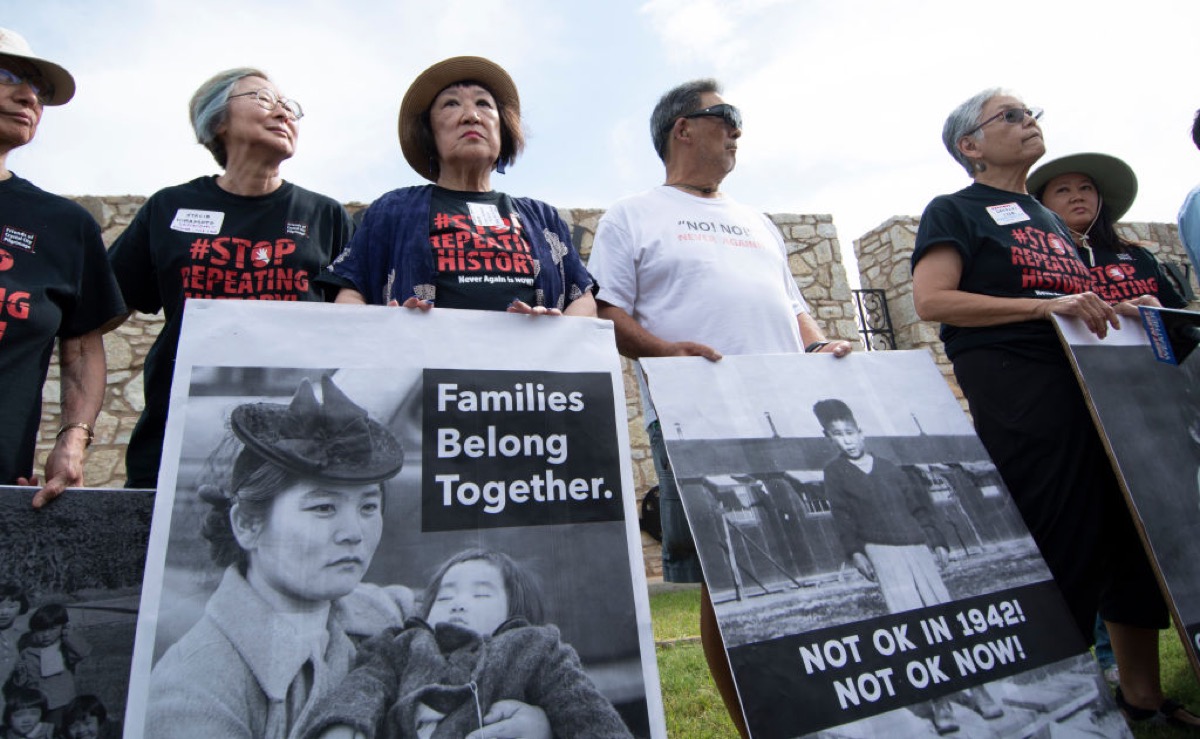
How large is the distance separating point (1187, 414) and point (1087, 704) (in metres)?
0.98

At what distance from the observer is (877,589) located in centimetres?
143

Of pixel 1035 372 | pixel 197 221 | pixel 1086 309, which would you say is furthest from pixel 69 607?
pixel 1086 309

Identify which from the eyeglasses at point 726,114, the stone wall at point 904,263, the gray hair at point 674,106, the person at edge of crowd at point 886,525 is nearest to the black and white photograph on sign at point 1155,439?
the person at edge of crowd at point 886,525

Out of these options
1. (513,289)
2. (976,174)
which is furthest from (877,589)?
(976,174)

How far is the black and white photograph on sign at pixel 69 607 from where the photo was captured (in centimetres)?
115

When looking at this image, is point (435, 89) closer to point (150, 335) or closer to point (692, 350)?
point (692, 350)

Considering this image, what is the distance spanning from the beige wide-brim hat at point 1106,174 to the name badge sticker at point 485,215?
238 centimetres

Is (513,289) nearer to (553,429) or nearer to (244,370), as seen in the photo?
(553,429)

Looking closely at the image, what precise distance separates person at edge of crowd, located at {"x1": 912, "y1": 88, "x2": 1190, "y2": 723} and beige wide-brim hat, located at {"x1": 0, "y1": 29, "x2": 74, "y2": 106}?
7.94 feet

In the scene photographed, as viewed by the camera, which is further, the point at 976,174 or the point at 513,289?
the point at 976,174

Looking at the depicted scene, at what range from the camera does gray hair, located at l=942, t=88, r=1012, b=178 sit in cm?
237

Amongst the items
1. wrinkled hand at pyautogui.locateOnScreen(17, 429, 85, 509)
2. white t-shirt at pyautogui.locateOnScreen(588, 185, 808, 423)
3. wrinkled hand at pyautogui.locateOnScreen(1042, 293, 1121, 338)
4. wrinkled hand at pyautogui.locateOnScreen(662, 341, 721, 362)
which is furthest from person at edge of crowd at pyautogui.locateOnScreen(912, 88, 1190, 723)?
wrinkled hand at pyautogui.locateOnScreen(17, 429, 85, 509)

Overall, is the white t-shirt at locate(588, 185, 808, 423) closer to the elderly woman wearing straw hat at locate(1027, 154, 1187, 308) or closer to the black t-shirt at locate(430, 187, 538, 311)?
the black t-shirt at locate(430, 187, 538, 311)

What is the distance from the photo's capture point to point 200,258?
1.78 m
